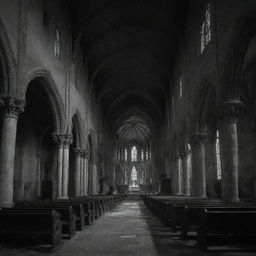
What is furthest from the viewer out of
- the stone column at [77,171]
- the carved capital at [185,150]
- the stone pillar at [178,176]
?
the stone pillar at [178,176]

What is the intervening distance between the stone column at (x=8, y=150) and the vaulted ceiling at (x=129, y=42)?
12.5 meters

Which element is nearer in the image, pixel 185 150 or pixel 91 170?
pixel 185 150

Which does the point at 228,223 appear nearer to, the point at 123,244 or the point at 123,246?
the point at 123,246

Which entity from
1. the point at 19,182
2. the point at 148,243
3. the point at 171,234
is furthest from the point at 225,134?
the point at 19,182

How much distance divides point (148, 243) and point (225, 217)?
2227 mm

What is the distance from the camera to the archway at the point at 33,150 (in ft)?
83.6

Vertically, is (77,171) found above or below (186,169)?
below

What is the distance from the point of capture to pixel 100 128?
4291 centimetres

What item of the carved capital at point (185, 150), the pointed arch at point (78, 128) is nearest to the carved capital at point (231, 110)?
the carved capital at point (185, 150)

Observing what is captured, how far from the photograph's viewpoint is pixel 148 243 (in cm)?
795

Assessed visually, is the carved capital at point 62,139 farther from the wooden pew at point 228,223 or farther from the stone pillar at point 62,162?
the wooden pew at point 228,223

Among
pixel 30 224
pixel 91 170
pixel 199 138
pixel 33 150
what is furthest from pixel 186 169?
pixel 30 224

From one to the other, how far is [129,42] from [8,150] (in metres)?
20.0

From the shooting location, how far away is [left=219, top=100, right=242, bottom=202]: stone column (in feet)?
47.1
